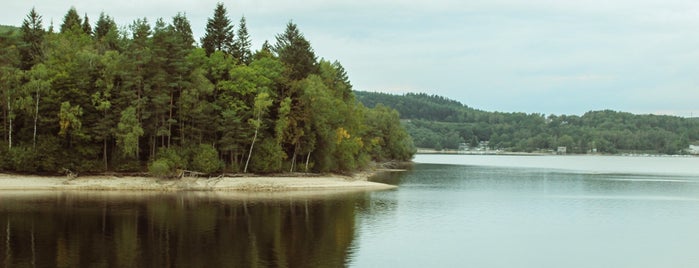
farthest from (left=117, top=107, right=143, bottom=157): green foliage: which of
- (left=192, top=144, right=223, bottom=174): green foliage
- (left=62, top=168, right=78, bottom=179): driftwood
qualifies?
(left=192, top=144, right=223, bottom=174): green foliage

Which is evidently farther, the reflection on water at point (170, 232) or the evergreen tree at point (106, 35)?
the evergreen tree at point (106, 35)

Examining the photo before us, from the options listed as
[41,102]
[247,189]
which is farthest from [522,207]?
[41,102]

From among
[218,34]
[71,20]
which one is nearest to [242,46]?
[218,34]

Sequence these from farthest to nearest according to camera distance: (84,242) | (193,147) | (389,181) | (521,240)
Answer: (389,181) → (193,147) → (521,240) → (84,242)

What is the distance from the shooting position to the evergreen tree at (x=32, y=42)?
70.4 m

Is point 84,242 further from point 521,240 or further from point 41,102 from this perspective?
point 41,102

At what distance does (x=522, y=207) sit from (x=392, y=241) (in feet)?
80.6

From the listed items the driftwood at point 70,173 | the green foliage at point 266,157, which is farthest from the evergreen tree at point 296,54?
the driftwood at point 70,173

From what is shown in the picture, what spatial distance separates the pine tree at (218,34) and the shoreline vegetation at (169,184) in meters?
23.6

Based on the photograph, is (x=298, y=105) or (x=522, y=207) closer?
(x=522, y=207)

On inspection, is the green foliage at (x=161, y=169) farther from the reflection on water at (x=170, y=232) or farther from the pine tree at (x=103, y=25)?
the pine tree at (x=103, y=25)

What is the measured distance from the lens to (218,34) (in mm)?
85438

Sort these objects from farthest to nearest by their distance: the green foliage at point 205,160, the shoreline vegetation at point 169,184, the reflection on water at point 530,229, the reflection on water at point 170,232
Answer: the green foliage at point 205,160 < the shoreline vegetation at point 169,184 < the reflection on water at point 530,229 < the reflection on water at point 170,232

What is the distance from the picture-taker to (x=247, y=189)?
214ft
